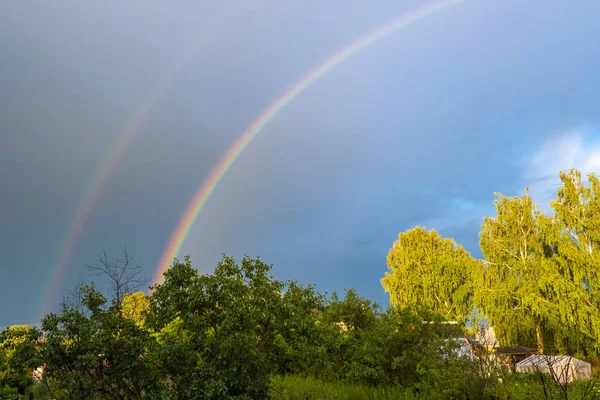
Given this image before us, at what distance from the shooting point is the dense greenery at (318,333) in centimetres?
661

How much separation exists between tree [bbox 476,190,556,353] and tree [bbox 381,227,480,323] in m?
2.37

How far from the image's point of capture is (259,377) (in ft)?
24.2

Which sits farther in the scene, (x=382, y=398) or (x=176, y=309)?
(x=382, y=398)

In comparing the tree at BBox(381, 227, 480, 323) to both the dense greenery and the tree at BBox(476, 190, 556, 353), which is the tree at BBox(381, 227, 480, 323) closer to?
the tree at BBox(476, 190, 556, 353)

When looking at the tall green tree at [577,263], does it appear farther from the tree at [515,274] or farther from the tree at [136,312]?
the tree at [136,312]

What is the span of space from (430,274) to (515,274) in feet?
26.2

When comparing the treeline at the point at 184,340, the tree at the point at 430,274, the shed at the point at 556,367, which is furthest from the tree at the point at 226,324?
the tree at the point at 430,274

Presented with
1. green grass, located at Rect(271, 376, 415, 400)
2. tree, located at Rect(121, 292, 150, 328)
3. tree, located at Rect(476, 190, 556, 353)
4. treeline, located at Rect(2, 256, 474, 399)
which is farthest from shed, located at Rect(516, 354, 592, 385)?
tree, located at Rect(121, 292, 150, 328)

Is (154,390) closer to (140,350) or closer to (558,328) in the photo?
(140,350)

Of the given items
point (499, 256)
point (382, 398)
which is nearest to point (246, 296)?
point (382, 398)

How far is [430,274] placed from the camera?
110ft

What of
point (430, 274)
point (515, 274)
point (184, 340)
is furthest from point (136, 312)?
point (430, 274)

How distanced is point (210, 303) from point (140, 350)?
1.68 metres

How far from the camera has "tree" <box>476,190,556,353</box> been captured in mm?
24500
